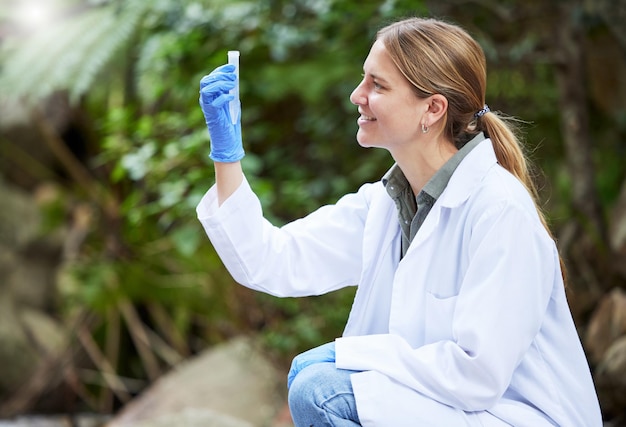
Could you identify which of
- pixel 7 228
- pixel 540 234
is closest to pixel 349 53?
pixel 540 234

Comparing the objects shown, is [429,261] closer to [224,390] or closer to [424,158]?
[424,158]

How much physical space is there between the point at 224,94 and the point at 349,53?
5.41 ft

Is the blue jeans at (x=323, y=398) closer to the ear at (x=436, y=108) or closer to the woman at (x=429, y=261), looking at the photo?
the woman at (x=429, y=261)

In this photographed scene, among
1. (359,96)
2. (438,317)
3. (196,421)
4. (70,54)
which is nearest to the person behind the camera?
(438,317)

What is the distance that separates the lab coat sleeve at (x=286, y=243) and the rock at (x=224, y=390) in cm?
150

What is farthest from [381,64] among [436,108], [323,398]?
[323,398]

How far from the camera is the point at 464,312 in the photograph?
152 centimetres

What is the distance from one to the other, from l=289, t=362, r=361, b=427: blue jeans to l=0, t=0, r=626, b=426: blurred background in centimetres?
111

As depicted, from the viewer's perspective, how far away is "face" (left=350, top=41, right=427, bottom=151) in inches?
66.1

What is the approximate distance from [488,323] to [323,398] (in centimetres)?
32

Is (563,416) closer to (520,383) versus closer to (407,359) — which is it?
(520,383)

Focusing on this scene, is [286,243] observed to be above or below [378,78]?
below

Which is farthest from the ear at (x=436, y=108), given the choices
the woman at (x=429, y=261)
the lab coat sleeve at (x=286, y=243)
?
the lab coat sleeve at (x=286, y=243)

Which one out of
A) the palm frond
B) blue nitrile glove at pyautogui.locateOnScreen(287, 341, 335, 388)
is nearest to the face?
blue nitrile glove at pyautogui.locateOnScreen(287, 341, 335, 388)
